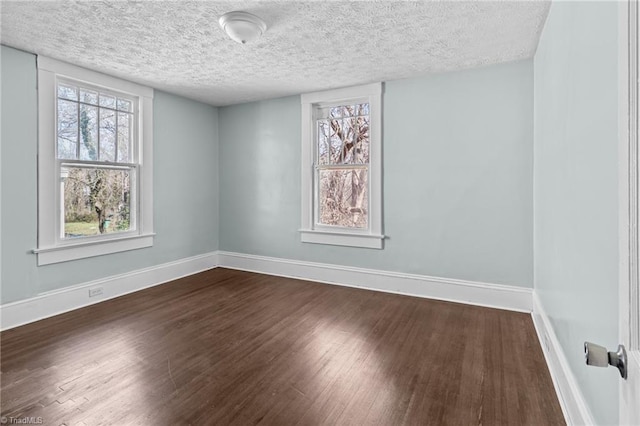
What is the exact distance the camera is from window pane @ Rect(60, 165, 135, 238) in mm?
3539

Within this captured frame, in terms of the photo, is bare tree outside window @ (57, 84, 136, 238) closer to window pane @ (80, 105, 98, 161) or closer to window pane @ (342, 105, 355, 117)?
window pane @ (80, 105, 98, 161)

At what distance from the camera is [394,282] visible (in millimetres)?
4094

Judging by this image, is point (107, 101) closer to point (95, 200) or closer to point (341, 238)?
point (95, 200)

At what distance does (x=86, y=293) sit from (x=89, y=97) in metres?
2.19

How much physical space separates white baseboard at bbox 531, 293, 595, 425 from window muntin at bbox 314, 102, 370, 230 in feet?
7.38

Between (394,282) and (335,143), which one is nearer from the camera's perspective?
(394,282)

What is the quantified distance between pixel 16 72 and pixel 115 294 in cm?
246

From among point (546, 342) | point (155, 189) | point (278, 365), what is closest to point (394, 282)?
point (546, 342)

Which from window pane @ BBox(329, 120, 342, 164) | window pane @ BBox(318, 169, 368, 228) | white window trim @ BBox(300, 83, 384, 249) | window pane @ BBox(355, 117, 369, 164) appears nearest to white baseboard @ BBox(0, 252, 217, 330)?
white window trim @ BBox(300, 83, 384, 249)

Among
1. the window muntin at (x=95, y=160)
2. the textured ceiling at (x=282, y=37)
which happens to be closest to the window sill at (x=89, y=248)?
the window muntin at (x=95, y=160)

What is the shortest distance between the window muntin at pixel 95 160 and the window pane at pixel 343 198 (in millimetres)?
2471

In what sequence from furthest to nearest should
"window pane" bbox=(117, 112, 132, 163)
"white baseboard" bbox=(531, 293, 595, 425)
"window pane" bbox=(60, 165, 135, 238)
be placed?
"window pane" bbox=(117, 112, 132, 163) → "window pane" bbox=(60, 165, 135, 238) → "white baseboard" bbox=(531, 293, 595, 425)

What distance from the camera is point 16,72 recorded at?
3043 mm

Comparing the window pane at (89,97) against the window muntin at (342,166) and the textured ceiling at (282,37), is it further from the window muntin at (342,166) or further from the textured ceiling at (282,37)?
the window muntin at (342,166)
